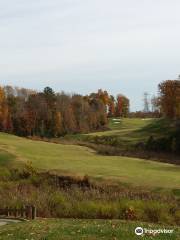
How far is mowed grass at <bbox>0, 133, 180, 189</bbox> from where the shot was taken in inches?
1679

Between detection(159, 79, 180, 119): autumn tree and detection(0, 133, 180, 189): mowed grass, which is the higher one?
detection(159, 79, 180, 119): autumn tree

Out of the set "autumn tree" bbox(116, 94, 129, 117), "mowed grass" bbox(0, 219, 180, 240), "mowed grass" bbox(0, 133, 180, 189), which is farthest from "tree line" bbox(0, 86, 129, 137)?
"mowed grass" bbox(0, 219, 180, 240)

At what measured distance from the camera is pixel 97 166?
5162 cm

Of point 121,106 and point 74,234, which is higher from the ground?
point 121,106

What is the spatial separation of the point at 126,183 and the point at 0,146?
89.3 feet

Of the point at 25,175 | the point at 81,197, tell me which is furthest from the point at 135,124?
the point at 81,197

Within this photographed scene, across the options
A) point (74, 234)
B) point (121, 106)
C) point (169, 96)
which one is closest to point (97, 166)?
point (74, 234)

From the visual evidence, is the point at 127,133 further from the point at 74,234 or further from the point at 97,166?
the point at 74,234

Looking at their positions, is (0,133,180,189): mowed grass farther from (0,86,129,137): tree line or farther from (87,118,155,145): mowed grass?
(0,86,129,137): tree line

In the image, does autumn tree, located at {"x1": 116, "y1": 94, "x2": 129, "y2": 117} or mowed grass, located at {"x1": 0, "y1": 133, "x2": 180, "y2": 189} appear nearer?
mowed grass, located at {"x1": 0, "y1": 133, "x2": 180, "y2": 189}

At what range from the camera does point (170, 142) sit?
8431 centimetres

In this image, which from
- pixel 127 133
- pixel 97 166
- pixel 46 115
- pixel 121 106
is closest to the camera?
pixel 97 166

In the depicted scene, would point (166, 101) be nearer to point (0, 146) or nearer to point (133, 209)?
point (0, 146)

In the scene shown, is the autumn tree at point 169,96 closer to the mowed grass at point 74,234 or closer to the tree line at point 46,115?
the tree line at point 46,115
